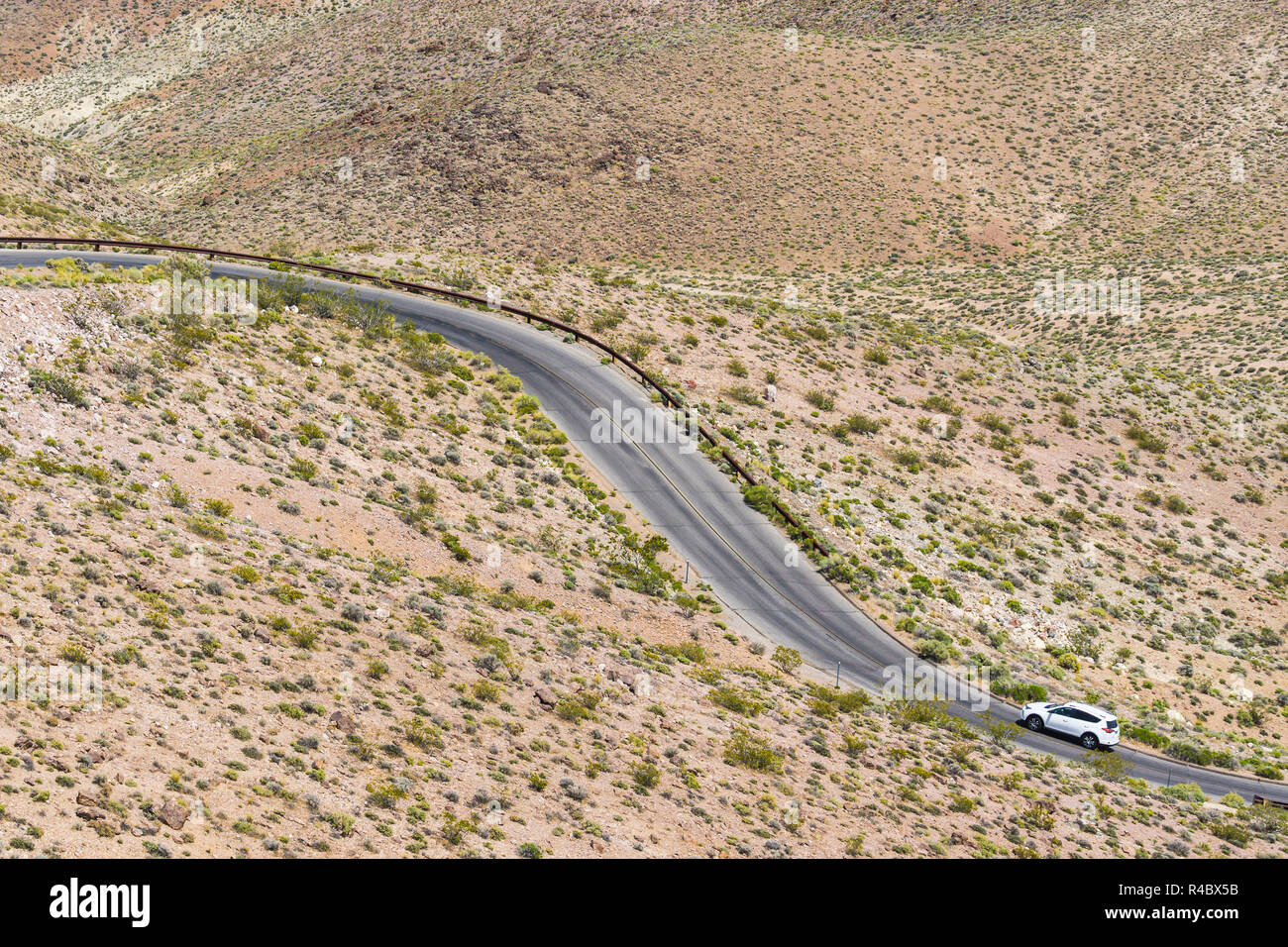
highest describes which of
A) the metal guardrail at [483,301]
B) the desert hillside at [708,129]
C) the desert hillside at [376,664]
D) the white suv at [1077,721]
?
the desert hillside at [708,129]

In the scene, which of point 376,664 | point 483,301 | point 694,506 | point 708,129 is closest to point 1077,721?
point 694,506

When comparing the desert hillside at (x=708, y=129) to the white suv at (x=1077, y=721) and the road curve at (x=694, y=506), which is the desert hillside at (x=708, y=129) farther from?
the white suv at (x=1077, y=721)

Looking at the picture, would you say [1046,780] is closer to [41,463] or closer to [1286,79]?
[41,463]

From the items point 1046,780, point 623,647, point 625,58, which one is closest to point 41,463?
point 623,647

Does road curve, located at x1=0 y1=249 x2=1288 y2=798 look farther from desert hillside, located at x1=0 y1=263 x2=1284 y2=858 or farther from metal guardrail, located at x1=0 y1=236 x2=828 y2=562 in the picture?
desert hillside, located at x1=0 y1=263 x2=1284 y2=858

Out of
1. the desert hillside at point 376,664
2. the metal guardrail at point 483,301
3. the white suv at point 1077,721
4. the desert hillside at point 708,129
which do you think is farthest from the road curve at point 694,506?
the desert hillside at point 708,129

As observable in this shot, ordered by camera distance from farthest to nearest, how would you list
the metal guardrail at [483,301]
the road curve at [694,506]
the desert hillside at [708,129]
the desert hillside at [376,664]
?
1. the desert hillside at [708,129]
2. the metal guardrail at [483,301]
3. the road curve at [694,506]
4. the desert hillside at [376,664]

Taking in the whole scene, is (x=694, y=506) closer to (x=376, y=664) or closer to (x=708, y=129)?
(x=376, y=664)
